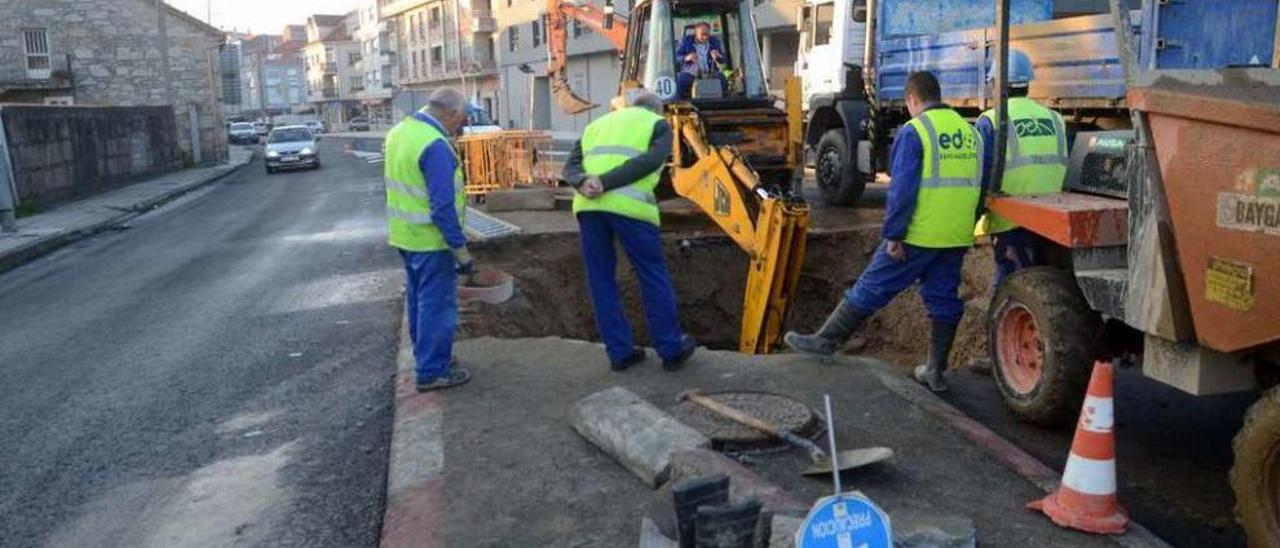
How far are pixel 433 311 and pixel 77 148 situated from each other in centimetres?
2090

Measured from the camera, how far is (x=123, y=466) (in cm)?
538

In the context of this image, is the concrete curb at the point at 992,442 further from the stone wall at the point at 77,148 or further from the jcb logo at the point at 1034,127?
the stone wall at the point at 77,148

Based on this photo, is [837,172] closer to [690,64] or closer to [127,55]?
[690,64]

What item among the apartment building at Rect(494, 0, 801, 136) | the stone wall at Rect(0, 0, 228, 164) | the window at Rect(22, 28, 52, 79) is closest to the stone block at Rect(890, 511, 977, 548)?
the apartment building at Rect(494, 0, 801, 136)

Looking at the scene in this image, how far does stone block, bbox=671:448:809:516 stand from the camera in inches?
156

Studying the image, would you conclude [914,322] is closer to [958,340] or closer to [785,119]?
[958,340]

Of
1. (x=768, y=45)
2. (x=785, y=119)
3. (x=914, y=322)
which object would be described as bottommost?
(x=914, y=322)

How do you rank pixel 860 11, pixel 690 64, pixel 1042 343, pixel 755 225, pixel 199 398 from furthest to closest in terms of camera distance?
1. pixel 860 11
2. pixel 690 64
3. pixel 755 225
4. pixel 199 398
5. pixel 1042 343

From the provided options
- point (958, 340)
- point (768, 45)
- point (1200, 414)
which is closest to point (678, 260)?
point (958, 340)

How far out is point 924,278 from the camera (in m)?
5.95

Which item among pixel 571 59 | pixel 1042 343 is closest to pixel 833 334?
pixel 1042 343

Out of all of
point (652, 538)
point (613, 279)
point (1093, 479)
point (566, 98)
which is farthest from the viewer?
point (566, 98)

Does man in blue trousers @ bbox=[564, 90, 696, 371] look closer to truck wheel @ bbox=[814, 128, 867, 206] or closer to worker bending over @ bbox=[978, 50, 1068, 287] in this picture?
→ worker bending over @ bbox=[978, 50, 1068, 287]

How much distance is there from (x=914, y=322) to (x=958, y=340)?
38.9 inches
